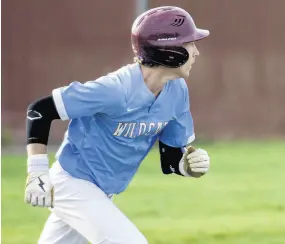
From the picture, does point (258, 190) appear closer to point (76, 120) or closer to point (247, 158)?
point (247, 158)

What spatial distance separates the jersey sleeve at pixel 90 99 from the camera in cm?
499

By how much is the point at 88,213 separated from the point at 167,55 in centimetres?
91

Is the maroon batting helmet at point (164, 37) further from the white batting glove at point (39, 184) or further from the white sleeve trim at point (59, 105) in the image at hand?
the white batting glove at point (39, 184)

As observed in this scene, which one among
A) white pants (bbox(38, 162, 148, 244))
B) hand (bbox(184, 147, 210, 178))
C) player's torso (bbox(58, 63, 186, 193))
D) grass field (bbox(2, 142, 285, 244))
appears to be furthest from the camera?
grass field (bbox(2, 142, 285, 244))

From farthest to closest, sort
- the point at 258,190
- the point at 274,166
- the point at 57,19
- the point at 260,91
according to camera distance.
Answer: the point at 260,91 → the point at 57,19 → the point at 274,166 → the point at 258,190

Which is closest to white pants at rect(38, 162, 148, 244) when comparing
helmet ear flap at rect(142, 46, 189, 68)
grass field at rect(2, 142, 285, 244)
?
helmet ear flap at rect(142, 46, 189, 68)

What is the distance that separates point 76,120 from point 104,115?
0.65ft

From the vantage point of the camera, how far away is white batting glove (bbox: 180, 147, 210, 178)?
5402 mm

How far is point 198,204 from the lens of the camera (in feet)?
32.8

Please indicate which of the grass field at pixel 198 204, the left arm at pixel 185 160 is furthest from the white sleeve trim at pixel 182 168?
the grass field at pixel 198 204

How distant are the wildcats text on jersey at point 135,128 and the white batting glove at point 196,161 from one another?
30 centimetres

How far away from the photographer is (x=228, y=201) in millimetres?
10164

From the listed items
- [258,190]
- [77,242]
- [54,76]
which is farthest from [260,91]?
[77,242]

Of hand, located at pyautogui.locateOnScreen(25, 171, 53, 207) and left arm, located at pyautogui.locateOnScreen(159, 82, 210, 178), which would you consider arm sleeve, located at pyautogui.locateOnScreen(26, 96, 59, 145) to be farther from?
left arm, located at pyautogui.locateOnScreen(159, 82, 210, 178)
